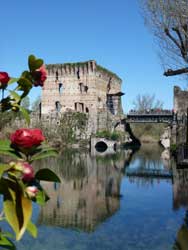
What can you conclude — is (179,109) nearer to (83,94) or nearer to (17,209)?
(83,94)

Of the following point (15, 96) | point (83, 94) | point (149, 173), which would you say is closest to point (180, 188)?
point (149, 173)

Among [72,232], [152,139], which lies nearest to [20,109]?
[72,232]

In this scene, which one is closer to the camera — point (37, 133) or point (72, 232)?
point (37, 133)

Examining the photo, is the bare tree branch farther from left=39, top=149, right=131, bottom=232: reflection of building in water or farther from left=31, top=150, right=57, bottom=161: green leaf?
left=31, top=150, right=57, bottom=161: green leaf

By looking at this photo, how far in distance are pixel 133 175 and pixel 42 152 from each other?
20862 millimetres

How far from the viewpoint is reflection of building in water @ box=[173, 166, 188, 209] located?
1389cm

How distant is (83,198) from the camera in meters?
15.3

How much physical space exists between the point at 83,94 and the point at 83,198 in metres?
37.1

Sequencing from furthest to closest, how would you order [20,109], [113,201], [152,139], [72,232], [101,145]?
[152,139]
[101,145]
[113,201]
[72,232]
[20,109]

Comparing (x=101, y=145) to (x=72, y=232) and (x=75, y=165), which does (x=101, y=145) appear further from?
(x=72, y=232)

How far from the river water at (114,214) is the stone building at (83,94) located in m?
29.1

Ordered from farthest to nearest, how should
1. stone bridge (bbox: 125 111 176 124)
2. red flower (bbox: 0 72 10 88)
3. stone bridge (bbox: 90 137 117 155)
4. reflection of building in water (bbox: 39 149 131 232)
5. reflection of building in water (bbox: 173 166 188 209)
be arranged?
1. stone bridge (bbox: 90 137 117 155)
2. stone bridge (bbox: 125 111 176 124)
3. reflection of building in water (bbox: 173 166 188 209)
4. reflection of building in water (bbox: 39 149 131 232)
5. red flower (bbox: 0 72 10 88)

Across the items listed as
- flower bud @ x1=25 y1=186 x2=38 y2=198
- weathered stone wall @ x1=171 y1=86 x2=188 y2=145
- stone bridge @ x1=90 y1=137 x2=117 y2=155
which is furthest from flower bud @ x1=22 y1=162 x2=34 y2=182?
stone bridge @ x1=90 y1=137 x2=117 y2=155

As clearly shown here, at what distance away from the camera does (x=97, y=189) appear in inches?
687
